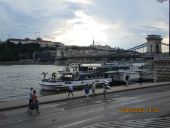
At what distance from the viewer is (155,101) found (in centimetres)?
3381

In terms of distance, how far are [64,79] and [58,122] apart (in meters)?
46.3

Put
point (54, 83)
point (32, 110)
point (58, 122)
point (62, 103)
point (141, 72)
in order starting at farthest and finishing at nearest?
point (141, 72) < point (54, 83) < point (62, 103) < point (32, 110) < point (58, 122)

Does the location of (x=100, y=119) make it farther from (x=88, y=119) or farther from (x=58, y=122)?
(x=58, y=122)

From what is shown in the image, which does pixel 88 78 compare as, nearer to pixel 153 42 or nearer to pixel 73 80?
pixel 73 80

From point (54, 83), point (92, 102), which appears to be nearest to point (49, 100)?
point (92, 102)
